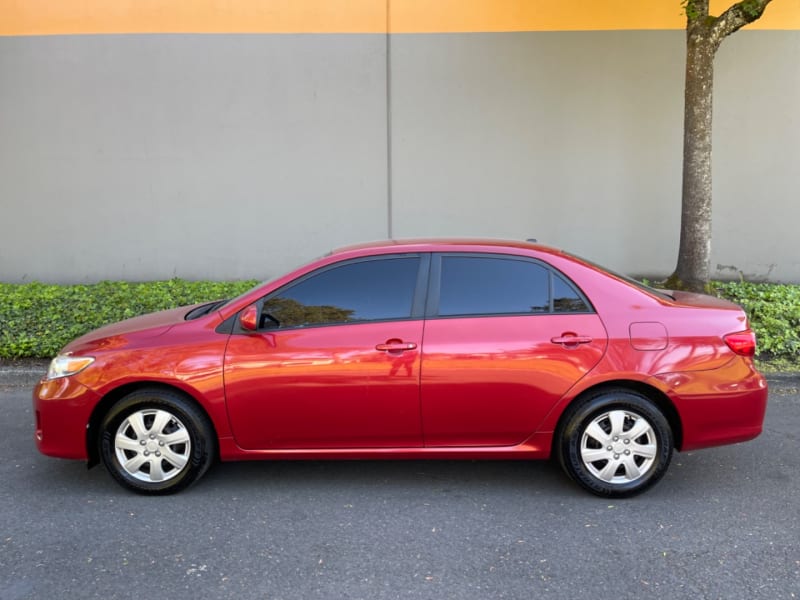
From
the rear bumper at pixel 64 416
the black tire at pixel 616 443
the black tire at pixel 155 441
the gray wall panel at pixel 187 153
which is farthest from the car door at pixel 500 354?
the gray wall panel at pixel 187 153

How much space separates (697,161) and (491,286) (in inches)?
180

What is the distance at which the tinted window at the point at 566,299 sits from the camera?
13.9 ft

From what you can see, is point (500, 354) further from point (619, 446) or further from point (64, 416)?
point (64, 416)

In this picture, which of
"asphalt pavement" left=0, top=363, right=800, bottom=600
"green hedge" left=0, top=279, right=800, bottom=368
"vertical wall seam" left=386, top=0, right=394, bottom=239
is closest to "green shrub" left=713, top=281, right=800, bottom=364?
"green hedge" left=0, top=279, right=800, bottom=368

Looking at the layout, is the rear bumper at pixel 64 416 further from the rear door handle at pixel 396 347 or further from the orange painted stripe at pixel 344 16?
the orange painted stripe at pixel 344 16

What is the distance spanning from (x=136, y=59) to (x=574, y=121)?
19.1 feet

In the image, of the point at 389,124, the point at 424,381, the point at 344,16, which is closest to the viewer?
the point at 424,381

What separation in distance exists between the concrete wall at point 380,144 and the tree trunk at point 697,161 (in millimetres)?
1582

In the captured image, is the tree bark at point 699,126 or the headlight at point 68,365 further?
the tree bark at point 699,126

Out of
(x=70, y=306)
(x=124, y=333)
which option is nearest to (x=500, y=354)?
(x=124, y=333)

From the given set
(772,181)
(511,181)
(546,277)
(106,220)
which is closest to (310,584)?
(546,277)

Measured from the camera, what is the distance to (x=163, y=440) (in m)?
4.21

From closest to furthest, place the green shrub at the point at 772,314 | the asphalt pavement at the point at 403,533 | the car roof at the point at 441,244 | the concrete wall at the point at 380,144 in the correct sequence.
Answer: the asphalt pavement at the point at 403,533 → the car roof at the point at 441,244 → the green shrub at the point at 772,314 → the concrete wall at the point at 380,144

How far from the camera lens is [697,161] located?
305 inches
